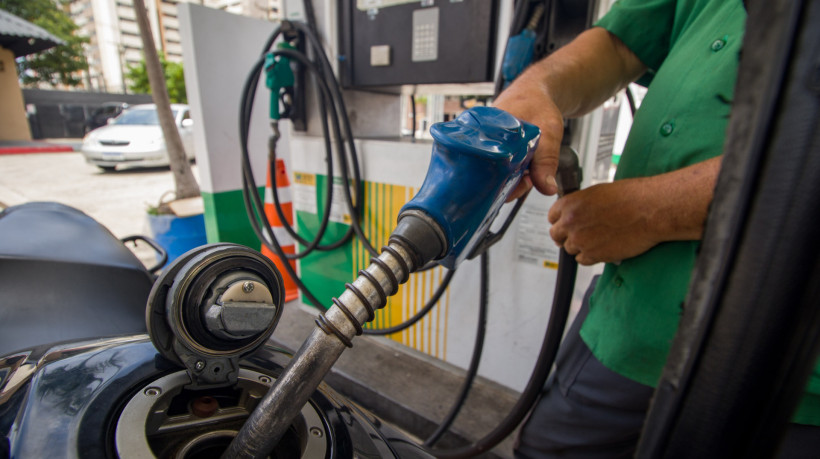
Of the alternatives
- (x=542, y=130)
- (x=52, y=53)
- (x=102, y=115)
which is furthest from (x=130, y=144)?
(x=52, y=53)

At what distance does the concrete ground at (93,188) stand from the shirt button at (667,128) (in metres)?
3.07

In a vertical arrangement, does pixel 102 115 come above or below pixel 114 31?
below

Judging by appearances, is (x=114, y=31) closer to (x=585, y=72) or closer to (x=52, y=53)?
(x=52, y=53)

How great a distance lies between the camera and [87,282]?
940mm

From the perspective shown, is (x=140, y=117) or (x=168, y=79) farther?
(x=168, y=79)

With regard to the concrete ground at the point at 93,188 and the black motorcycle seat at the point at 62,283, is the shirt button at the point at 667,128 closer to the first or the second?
the black motorcycle seat at the point at 62,283

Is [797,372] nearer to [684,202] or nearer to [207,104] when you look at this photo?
[684,202]

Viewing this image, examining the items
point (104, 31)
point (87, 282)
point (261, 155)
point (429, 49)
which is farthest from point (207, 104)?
point (104, 31)

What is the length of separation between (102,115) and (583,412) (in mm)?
20343

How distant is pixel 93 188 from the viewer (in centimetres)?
681

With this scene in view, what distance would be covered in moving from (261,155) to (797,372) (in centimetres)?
317

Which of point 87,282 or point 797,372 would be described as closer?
point 797,372

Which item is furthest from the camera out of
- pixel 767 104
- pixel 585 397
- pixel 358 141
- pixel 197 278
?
pixel 358 141

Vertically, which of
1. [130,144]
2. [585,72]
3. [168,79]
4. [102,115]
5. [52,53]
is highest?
[52,53]
